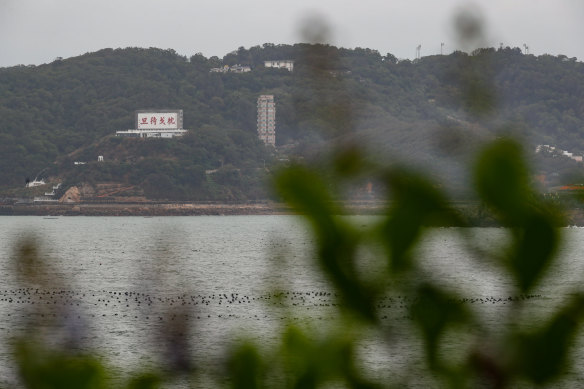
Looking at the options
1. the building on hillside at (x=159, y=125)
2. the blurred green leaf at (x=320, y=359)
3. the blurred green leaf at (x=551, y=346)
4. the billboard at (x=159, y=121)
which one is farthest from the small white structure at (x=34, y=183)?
the blurred green leaf at (x=551, y=346)

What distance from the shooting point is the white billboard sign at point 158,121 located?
132375mm

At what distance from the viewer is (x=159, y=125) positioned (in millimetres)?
134000

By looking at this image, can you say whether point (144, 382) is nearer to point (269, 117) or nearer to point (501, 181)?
point (501, 181)

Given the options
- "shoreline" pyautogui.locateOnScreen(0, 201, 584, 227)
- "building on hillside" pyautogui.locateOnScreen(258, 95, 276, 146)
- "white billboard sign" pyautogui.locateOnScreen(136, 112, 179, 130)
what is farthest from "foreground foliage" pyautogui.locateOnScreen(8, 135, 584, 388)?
"white billboard sign" pyautogui.locateOnScreen(136, 112, 179, 130)

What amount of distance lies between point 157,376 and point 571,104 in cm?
259

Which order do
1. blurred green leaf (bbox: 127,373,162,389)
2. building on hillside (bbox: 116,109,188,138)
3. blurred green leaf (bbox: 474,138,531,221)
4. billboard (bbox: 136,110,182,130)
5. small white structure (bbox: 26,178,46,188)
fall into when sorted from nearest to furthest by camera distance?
blurred green leaf (bbox: 474,138,531,221), blurred green leaf (bbox: 127,373,162,389), small white structure (bbox: 26,178,46,188), building on hillside (bbox: 116,109,188,138), billboard (bbox: 136,110,182,130)

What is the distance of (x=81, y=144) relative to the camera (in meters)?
134

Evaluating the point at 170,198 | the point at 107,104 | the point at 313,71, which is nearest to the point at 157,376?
the point at 313,71

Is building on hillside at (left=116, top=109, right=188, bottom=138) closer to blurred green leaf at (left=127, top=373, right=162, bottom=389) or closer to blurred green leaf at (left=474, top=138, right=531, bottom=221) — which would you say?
blurred green leaf at (left=127, top=373, right=162, bottom=389)

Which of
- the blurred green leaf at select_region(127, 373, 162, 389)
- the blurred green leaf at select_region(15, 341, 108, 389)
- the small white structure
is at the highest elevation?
the blurred green leaf at select_region(15, 341, 108, 389)

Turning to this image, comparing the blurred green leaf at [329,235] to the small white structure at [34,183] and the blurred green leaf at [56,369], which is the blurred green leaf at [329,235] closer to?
the blurred green leaf at [56,369]

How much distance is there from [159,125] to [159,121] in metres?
0.74

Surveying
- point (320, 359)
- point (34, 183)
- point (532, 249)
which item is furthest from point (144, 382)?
point (34, 183)

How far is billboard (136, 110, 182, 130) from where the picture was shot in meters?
132
